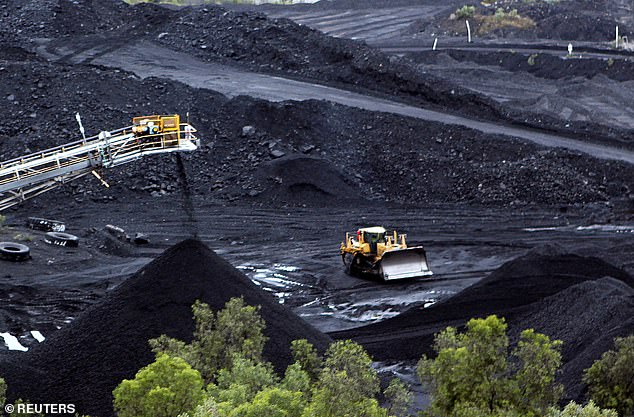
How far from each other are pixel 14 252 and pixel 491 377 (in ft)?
62.1

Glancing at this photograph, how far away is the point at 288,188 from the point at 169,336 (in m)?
18.1

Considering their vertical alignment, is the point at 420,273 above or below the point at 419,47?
below

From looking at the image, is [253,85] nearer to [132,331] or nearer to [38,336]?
[38,336]

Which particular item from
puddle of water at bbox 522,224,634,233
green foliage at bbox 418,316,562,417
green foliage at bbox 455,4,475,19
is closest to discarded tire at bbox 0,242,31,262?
puddle of water at bbox 522,224,634,233

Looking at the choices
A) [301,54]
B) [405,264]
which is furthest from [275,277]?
[301,54]

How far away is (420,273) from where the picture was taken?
29.2 meters

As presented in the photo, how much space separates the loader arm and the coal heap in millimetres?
6870

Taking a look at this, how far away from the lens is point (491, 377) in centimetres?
1432

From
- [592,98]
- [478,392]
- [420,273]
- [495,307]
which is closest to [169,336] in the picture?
[478,392]

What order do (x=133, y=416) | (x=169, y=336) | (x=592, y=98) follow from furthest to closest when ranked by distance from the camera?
(x=592, y=98) < (x=169, y=336) < (x=133, y=416)

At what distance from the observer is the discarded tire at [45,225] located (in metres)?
33.3

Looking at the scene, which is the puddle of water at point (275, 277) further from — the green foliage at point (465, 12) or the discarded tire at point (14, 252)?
the green foliage at point (465, 12)

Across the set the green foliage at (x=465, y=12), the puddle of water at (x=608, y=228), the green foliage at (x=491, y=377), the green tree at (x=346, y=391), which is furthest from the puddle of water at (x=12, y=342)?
the green foliage at (x=465, y=12)

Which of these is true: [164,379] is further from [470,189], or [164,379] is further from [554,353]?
[470,189]
